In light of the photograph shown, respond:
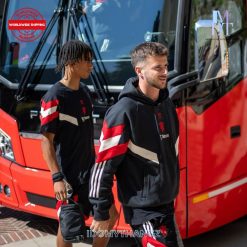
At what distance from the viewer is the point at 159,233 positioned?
2.76m

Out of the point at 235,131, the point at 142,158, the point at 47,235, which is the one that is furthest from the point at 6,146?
the point at 142,158

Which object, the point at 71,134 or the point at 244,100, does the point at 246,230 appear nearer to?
the point at 244,100

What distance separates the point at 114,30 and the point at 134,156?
5.78ft

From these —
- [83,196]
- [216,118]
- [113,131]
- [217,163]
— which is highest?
[113,131]

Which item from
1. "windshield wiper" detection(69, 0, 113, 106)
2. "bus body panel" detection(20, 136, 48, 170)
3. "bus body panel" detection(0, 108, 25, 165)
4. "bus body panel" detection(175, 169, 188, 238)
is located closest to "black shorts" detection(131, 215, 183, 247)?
"bus body panel" detection(175, 169, 188, 238)

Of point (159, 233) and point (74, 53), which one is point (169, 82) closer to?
point (74, 53)

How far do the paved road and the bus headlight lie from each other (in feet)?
2.65

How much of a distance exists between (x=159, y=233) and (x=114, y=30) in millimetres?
2010

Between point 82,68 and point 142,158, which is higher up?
point 82,68

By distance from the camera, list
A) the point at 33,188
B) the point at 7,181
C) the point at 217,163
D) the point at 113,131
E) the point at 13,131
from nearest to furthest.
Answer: the point at 113,131, the point at 217,163, the point at 33,188, the point at 13,131, the point at 7,181

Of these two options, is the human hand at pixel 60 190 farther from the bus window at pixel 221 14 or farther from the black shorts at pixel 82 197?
the bus window at pixel 221 14

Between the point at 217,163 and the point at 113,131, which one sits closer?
the point at 113,131

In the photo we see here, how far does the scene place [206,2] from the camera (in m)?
4.07

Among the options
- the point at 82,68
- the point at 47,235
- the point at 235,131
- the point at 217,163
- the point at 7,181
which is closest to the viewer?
the point at 82,68
